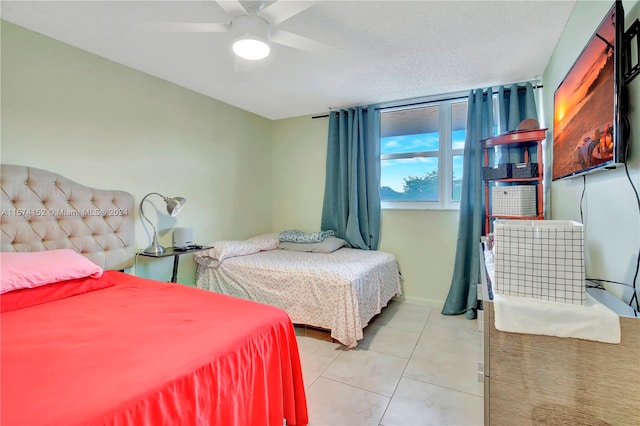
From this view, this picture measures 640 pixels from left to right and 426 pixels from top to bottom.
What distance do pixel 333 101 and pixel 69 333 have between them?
3081 mm

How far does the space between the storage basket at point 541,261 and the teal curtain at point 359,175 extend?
245 centimetres

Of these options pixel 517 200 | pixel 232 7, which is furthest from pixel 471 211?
pixel 232 7

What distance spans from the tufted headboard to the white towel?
8.57 feet

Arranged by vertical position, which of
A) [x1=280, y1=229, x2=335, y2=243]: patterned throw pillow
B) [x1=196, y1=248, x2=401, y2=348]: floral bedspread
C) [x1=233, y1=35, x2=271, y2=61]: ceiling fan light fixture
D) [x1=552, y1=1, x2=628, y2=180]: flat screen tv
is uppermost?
[x1=233, y1=35, x2=271, y2=61]: ceiling fan light fixture

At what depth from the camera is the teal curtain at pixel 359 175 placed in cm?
353

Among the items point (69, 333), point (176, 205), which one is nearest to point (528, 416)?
point (69, 333)

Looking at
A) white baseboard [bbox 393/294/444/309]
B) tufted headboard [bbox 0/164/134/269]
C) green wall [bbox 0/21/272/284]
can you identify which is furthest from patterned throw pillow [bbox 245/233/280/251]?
white baseboard [bbox 393/294/444/309]

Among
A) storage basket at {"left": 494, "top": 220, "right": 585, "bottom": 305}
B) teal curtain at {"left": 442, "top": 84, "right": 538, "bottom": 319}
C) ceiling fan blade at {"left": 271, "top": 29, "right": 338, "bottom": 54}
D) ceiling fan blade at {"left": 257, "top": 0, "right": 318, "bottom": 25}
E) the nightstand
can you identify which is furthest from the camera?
teal curtain at {"left": 442, "top": 84, "right": 538, "bottom": 319}

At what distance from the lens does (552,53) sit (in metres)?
2.28

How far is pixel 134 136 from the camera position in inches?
101

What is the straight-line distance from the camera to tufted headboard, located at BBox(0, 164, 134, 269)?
1.85 m

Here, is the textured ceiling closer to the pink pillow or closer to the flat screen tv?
the flat screen tv

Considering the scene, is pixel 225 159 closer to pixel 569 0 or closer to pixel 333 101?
pixel 333 101

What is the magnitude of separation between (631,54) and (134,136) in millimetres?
3101
